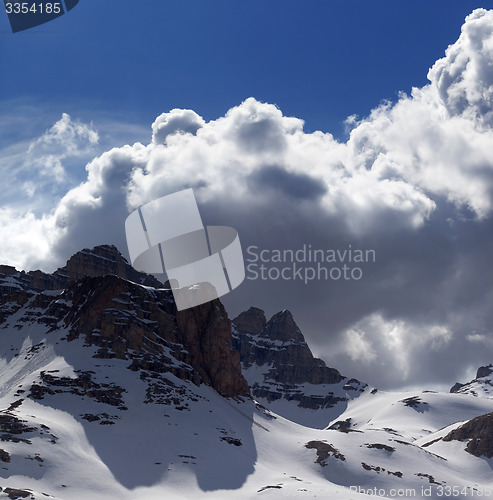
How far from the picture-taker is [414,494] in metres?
193

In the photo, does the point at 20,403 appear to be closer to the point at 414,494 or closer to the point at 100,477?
the point at 100,477

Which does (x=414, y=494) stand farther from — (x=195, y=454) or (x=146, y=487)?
(x=146, y=487)

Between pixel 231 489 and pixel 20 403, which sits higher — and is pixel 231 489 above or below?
below

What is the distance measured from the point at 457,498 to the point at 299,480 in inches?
1786

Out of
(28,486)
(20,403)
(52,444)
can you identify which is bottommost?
(28,486)

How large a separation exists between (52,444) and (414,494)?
93.8 meters

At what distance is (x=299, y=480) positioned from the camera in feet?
602

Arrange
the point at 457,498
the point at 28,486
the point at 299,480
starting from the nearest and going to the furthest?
the point at 28,486 → the point at 299,480 → the point at 457,498

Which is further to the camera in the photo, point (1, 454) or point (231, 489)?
point (231, 489)

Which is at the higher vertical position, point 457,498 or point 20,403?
point 20,403

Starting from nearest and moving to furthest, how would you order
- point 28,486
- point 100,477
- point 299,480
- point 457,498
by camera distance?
point 28,486 < point 100,477 < point 299,480 < point 457,498

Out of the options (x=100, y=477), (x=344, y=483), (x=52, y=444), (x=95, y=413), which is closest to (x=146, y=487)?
(x=100, y=477)

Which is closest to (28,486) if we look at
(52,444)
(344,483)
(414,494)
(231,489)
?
(52,444)

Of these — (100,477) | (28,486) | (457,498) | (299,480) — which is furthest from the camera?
(457,498)
